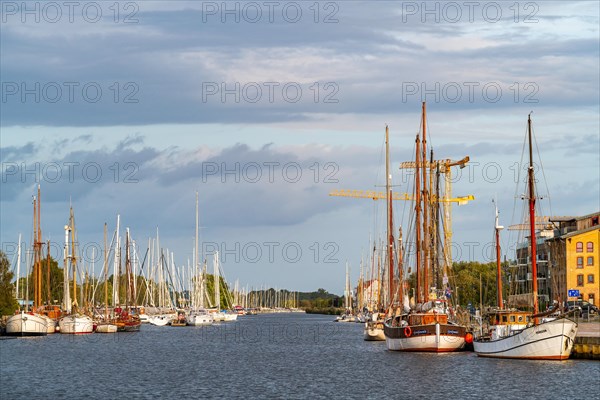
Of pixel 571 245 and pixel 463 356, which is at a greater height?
pixel 571 245

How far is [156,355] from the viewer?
98688 mm

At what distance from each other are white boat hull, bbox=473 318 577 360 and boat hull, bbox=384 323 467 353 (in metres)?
8.03

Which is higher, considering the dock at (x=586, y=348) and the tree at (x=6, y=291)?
the tree at (x=6, y=291)

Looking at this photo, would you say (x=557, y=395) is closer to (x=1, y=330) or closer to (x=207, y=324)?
(x=1, y=330)

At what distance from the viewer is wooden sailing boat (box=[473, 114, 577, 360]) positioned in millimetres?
75312

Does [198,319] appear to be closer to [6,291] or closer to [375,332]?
[6,291]

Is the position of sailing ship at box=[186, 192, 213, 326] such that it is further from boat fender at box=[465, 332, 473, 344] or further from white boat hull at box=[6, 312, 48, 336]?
boat fender at box=[465, 332, 473, 344]

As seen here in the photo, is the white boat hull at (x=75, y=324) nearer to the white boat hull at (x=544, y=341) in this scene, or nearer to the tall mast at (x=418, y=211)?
the tall mast at (x=418, y=211)

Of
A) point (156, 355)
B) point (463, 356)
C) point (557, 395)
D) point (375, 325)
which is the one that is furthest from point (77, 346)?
point (557, 395)

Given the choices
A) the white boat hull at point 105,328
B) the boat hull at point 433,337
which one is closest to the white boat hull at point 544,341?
the boat hull at point 433,337

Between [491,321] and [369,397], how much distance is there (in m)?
23.7

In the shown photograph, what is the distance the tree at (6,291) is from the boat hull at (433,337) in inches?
2874

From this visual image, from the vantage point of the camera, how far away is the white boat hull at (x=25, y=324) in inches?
4879

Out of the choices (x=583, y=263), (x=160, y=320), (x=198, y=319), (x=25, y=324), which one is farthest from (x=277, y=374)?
(x=160, y=320)
